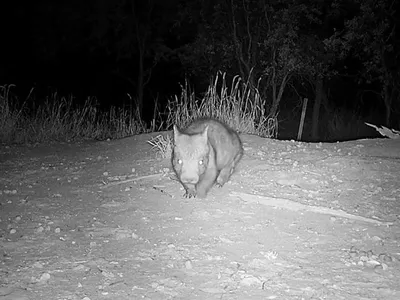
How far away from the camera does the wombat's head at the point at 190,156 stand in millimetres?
5789

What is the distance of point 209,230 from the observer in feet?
16.9

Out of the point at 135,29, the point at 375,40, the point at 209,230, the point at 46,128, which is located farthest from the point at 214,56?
the point at 209,230

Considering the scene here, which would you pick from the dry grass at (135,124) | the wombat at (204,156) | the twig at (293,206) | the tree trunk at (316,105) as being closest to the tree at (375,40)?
the tree trunk at (316,105)

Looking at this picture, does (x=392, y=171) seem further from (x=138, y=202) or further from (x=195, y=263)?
(x=195, y=263)

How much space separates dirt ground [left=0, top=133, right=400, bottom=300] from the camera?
3.95m

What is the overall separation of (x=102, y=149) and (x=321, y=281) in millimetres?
6545

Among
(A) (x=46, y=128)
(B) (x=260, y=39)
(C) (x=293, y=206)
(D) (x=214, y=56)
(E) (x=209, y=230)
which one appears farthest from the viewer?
(D) (x=214, y=56)

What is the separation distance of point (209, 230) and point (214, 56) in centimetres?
1816

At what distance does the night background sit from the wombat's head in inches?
177

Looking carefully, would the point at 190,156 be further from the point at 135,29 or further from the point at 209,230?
the point at 135,29

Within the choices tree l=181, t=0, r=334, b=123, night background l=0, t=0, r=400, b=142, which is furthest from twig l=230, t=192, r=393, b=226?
tree l=181, t=0, r=334, b=123

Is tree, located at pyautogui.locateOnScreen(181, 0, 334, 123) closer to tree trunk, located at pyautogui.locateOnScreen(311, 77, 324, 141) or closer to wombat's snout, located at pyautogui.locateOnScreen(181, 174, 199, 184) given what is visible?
tree trunk, located at pyautogui.locateOnScreen(311, 77, 324, 141)

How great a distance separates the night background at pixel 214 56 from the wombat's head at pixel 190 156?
4499mm

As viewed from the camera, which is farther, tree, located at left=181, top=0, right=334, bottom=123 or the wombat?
tree, located at left=181, top=0, right=334, bottom=123
